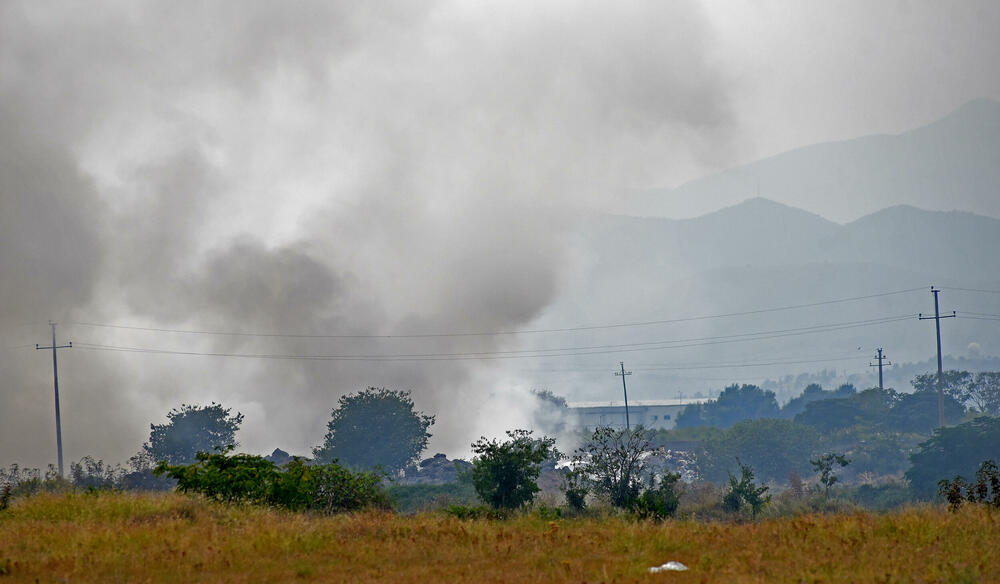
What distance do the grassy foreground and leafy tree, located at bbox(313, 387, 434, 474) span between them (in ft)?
334

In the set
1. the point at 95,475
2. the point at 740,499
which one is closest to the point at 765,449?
the point at 740,499

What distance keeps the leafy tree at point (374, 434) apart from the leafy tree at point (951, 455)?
6274 centimetres

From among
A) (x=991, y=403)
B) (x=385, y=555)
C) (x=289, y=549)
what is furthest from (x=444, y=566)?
(x=991, y=403)

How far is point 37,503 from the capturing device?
27953 mm

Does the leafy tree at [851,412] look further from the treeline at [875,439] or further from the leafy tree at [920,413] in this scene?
the leafy tree at [920,413]

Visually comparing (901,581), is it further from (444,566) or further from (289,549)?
(289,549)

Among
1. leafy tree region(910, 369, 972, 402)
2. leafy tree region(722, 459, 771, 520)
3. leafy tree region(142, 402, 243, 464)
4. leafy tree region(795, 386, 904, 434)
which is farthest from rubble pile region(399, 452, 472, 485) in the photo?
leafy tree region(910, 369, 972, 402)

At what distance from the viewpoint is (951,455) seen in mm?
98562

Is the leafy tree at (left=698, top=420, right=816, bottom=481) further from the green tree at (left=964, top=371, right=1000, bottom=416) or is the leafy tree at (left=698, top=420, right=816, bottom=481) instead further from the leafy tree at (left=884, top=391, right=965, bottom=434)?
the green tree at (left=964, top=371, right=1000, bottom=416)

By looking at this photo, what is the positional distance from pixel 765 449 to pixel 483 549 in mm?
111272

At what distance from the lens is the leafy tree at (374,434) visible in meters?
126

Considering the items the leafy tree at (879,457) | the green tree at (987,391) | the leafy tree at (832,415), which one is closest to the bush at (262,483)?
the leafy tree at (879,457)

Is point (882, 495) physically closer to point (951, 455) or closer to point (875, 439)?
point (951, 455)

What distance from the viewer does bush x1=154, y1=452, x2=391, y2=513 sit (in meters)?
28.9
